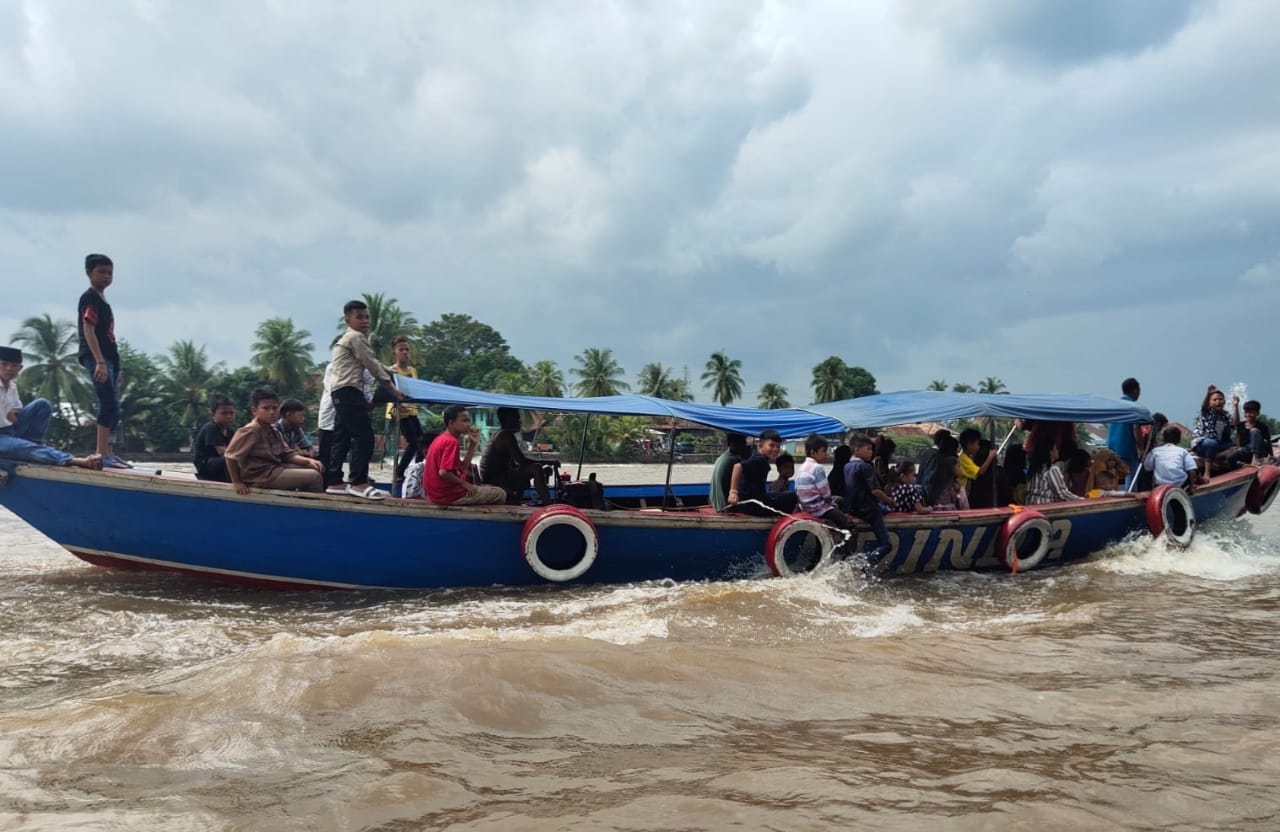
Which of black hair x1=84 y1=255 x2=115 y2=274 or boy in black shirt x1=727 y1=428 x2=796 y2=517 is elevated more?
black hair x1=84 y1=255 x2=115 y2=274

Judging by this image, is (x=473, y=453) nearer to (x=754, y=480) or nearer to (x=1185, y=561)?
(x=754, y=480)

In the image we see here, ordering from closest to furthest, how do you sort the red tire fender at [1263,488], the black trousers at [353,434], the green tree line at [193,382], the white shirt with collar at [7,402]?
the white shirt with collar at [7,402], the black trousers at [353,434], the red tire fender at [1263,488], the green tree line at [193,382]

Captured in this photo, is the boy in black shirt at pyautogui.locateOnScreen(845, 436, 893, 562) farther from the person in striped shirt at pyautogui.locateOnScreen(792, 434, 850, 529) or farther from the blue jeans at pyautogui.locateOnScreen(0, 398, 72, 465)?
the blue jeans at pyautogui.locateOnScreen(0, 398, 72, 465)

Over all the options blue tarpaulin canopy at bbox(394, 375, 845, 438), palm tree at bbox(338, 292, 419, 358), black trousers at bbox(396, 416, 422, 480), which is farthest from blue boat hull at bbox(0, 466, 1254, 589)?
palm tree at bbox(338, 292, 419, 358)

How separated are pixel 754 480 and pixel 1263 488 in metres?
7.21

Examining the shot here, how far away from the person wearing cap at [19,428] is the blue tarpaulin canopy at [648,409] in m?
2.48

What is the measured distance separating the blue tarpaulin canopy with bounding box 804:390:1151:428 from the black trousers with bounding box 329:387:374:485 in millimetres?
4345

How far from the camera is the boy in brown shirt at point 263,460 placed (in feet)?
19.6

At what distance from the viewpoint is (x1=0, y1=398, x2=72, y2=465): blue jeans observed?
601cm

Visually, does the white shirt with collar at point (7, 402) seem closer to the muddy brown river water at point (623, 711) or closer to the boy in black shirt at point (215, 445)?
the boy in black shirt at point (215, 445)

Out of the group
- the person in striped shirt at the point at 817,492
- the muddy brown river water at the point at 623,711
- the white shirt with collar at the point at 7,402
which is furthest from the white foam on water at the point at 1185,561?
the white shirt with collar at the point at 7,402

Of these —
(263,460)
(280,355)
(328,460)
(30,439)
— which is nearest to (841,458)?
(328,460)

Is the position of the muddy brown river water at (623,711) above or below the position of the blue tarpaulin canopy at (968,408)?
below

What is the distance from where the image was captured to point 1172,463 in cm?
921
